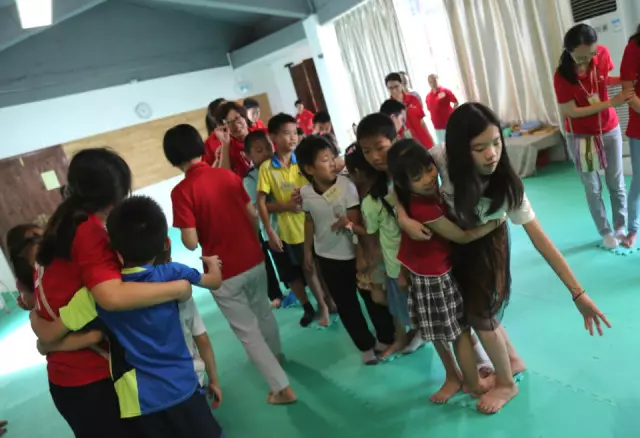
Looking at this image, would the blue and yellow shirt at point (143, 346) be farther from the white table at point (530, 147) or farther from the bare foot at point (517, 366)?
the white table at point (530, 147)

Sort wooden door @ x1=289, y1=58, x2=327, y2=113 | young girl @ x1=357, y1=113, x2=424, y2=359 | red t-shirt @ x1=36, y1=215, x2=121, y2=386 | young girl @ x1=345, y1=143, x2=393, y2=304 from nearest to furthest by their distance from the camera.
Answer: red t-shirt @ x1=36, y1=215, x2=121, y2=386, young girl @ x1=357, y1=113, x2=424, y2=359, young girl @ x1=345, y1=143, x2=393, y2=304, wooden door @ x1=289, y1=58, x2=327, y2=113

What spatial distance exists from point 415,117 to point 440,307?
328 cm

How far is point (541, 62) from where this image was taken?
4.78m

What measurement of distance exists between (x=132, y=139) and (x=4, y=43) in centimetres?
240

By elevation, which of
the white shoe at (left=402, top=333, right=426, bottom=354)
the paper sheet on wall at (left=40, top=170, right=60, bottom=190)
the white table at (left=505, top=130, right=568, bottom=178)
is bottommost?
the white shoe at (left=402, top=333, right=426, bottom=354)

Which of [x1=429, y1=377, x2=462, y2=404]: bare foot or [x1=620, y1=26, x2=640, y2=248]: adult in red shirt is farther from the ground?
[x1=620, y1=26, x2=640, y2=248]: adult in red shirt

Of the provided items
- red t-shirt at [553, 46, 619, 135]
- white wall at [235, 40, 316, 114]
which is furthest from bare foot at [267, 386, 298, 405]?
white wall at [235, 40, 316, 114]

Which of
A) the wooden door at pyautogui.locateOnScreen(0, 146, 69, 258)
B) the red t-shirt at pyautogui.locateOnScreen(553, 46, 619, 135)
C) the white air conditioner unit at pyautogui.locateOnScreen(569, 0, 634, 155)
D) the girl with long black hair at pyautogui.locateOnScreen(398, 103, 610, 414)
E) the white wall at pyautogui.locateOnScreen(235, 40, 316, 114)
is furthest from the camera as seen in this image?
the white wall at pyautogui.locateOnScreen(235, 40, 316, 114)

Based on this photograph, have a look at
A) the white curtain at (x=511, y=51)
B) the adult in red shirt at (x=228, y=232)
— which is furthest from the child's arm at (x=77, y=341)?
the white curtain at (x=511, y=51)

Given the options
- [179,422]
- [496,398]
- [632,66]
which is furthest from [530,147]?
[179,422]

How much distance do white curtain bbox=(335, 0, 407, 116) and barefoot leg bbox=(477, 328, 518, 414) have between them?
17.5 feet

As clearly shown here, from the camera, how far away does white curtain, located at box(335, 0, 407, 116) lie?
623cm

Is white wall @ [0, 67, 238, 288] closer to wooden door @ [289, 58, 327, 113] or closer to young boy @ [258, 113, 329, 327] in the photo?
wooden door @ [289, 58, 327, 113]

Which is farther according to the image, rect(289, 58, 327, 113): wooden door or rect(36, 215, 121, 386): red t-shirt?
rect(289, 58, 327, 113): wooden door
